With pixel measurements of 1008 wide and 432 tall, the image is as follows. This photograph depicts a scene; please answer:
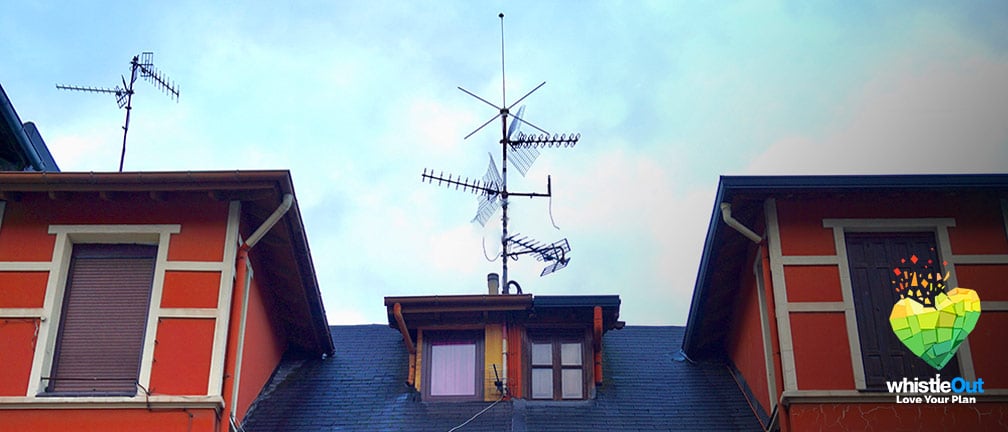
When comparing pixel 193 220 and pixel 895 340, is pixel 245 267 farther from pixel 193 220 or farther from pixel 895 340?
pixel 895 340

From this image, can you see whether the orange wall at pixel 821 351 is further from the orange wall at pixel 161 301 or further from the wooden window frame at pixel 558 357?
the orange wall at pixel 161 301

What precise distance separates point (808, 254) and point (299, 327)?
7.69 metres

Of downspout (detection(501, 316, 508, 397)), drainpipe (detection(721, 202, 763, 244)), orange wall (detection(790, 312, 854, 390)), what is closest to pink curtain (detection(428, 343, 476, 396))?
downspout (detection(501, 316, 508, 397))

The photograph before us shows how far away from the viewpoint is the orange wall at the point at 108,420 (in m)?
13.1

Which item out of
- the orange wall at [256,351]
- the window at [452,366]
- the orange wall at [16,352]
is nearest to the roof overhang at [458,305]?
the window at [452,366]

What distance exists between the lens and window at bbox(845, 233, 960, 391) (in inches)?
550

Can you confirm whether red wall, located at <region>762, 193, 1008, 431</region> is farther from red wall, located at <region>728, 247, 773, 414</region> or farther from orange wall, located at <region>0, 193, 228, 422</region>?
orange wall, located at <region>0, 193, 228, 422</region>

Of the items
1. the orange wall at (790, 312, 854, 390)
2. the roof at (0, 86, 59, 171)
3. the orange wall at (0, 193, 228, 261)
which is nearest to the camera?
the orange wall at (790, 312, 854, 390)

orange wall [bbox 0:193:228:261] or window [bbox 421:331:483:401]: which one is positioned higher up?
orange wall [bbox 0:193:228:261]

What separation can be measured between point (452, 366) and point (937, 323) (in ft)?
21.9

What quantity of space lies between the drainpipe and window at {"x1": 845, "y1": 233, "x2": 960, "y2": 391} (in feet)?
3.97

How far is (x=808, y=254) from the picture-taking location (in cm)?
1455

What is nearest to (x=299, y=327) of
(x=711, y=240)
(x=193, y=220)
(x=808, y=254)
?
(x=193, y=220)

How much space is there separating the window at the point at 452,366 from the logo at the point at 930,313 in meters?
5.79
